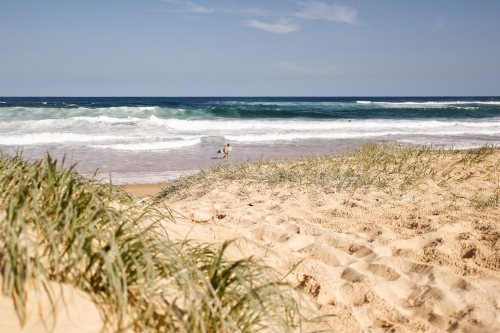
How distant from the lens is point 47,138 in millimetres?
15102

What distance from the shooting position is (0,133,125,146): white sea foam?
14402 millimetres

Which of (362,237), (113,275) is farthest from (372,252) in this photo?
(113,275)

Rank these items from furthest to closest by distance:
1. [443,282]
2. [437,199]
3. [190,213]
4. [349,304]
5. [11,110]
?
[11,110] < [437,199] < [190,213] < [443,282] < [349,304]

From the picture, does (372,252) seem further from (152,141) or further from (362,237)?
(152,141)

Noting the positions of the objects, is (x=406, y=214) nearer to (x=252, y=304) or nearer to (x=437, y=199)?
(x=437, y=199)

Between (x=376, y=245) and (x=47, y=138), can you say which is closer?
(x=376, y=245)

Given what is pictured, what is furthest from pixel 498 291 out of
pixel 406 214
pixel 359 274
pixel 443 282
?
pixel 406 214

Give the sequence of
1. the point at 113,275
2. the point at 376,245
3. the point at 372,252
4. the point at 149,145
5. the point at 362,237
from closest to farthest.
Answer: the point at 113,275, the point at 372,252, the point at 376,245, the point at 362,237, the point at 149,145

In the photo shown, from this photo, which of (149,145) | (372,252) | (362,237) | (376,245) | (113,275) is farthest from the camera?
(149,145)

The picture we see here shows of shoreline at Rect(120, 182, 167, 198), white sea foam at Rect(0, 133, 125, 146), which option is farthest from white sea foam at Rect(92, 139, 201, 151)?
shoreline at Rect(120, 182, 167, 198)

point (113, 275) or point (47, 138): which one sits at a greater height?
point (113, 275)

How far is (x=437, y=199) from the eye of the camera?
182 inches

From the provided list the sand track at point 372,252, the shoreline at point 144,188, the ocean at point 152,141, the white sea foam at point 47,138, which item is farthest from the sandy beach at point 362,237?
the white sea foam at point 47,138

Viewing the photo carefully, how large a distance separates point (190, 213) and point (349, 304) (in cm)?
193
